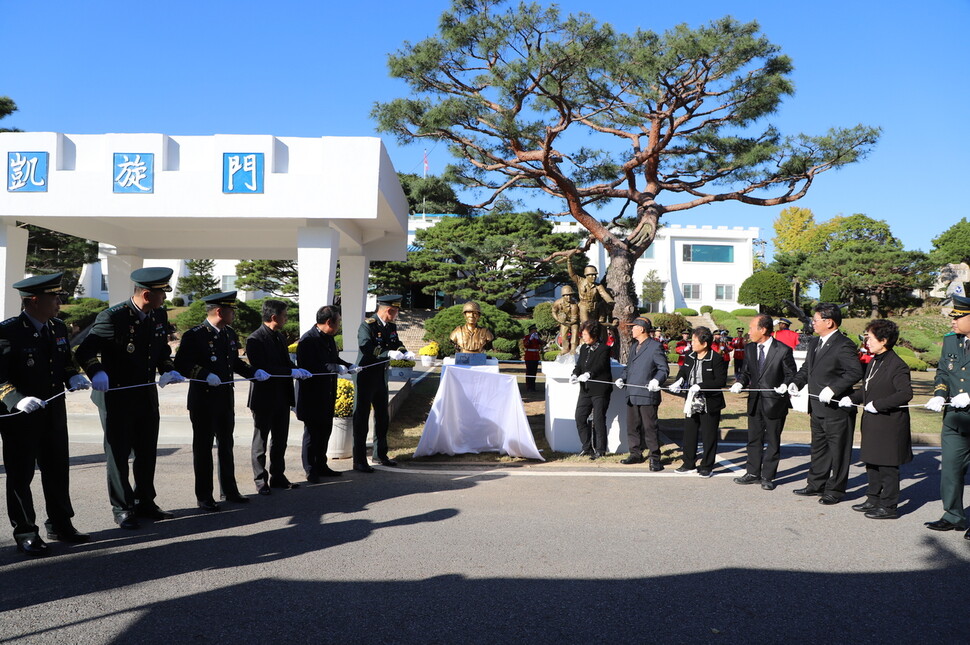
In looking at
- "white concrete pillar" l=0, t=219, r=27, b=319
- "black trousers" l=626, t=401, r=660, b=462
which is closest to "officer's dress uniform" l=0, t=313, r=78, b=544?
"black trousers" l=626, t=401, r=660, b=462

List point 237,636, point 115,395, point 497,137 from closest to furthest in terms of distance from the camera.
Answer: point 237,636 < point 115,395 < point 497,137

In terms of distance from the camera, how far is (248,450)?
859cm

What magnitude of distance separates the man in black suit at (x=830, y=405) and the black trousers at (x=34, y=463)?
6.48 metres

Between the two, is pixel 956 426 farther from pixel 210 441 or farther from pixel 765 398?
pixel 210 441

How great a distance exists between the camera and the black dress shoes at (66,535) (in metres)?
4.83

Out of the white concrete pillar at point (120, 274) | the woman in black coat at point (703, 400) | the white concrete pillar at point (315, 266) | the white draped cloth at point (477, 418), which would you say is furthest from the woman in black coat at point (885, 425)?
the white concrete pillar at point (120, 274)

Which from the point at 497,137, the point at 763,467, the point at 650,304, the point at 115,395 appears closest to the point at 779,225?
the point at 650,304

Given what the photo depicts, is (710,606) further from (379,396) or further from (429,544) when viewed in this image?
(379,396)

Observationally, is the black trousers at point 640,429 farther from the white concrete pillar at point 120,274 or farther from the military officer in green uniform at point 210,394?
the white concrete pillar at point 120,274

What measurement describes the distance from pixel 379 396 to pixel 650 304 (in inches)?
1627

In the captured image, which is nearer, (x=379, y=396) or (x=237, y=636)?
(x=237, y=636)

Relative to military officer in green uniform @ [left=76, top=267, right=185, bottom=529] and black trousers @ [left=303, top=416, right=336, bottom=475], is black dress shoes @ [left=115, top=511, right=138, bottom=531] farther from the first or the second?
black trousers @ [left=303, top=416, right=336, bottom=475]

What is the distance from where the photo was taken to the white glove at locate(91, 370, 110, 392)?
4.95 metres

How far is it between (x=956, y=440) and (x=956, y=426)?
115mm
